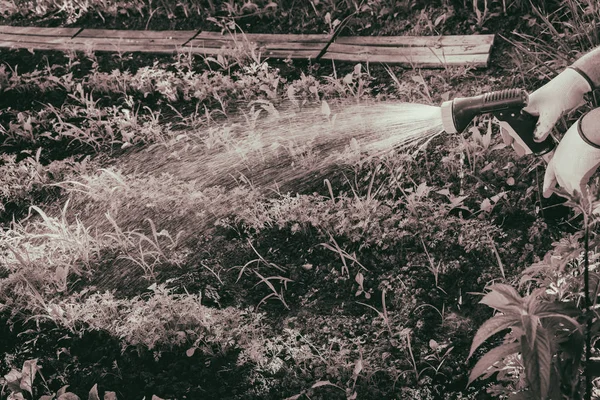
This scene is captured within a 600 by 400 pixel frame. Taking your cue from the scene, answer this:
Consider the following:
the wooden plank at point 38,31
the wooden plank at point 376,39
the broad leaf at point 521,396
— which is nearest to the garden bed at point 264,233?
the wooden plank at point 376,39

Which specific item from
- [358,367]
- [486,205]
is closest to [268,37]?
[486,205]

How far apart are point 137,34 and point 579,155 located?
10.7ft

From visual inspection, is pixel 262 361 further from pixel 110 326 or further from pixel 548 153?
pixel 548 153

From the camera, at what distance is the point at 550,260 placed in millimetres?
2164

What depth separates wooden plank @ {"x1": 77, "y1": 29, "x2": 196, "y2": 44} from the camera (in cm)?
438

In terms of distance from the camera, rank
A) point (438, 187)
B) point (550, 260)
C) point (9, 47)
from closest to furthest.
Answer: point (550, 260)
point (438, 187)
point (9, 47)

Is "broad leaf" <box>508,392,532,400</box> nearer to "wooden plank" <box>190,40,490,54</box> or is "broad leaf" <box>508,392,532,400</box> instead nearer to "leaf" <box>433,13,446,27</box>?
"wooden plank" <box>190,40,490,54</box>

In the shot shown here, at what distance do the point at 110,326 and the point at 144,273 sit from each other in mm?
332

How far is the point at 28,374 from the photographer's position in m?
2.46

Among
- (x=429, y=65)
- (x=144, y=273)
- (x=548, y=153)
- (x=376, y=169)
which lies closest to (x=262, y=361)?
(x=144, y=273)

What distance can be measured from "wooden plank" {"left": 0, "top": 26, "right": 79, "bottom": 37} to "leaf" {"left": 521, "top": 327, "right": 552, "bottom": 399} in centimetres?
413

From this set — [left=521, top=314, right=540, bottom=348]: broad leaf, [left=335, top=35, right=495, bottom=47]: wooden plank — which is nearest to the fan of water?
[left=335, top=35, right=495, bottom=47]: wooden plank

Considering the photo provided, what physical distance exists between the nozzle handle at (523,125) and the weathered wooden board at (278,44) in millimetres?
1114

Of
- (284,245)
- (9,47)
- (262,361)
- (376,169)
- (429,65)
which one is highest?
(9,47)
